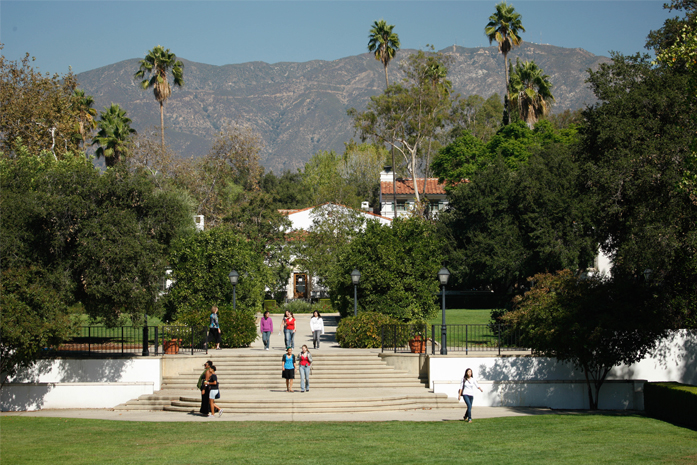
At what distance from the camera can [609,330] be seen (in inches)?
723

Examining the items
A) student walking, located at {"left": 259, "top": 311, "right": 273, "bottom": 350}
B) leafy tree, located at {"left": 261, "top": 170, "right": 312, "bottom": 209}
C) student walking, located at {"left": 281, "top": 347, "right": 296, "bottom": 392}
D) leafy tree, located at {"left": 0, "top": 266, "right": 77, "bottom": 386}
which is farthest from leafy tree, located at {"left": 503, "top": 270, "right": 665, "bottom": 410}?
leafy tree, located at {"left": 261, "top": 170, "right": 312, "bottom": 209}

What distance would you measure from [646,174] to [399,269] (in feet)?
33.3

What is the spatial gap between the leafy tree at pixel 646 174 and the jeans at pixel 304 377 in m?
10.3

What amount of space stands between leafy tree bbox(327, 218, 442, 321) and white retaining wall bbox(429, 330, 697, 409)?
490cm

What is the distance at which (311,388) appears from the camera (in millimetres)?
20719

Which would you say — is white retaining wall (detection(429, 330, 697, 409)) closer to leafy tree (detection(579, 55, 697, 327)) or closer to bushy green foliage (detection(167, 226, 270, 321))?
leafy tree (detection(579, 55, 697, 327))

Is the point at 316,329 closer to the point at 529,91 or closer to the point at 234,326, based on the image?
the point at 234,326

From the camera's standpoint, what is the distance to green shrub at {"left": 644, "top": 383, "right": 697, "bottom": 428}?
16.2 meters

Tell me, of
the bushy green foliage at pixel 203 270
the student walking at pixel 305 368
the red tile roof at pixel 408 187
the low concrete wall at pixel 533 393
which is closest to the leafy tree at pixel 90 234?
the student walking at pixel 305 368

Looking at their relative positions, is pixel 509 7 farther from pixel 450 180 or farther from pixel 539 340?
pixel 539 340

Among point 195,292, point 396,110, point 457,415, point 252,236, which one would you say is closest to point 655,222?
point 457,415

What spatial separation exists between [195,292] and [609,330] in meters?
16.3

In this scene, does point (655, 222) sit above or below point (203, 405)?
above

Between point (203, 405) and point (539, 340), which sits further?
point (539, 340)
